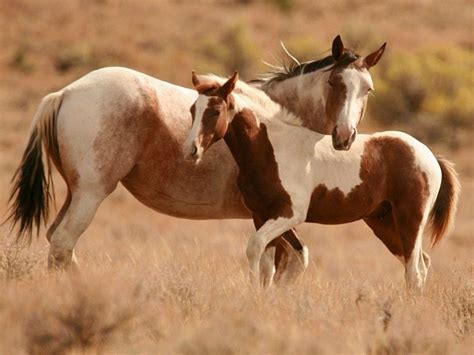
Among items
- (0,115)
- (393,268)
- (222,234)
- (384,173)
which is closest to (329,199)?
(384,173)

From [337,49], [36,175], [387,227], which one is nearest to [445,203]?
[387,227]

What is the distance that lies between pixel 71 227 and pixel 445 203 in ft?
9.44

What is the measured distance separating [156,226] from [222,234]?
46.2 inches

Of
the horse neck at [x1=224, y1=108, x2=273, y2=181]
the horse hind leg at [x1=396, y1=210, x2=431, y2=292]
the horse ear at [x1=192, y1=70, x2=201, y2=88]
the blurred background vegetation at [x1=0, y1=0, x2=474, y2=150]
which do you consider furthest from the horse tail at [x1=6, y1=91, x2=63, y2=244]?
the blurred background vegetation at [x1=0, y1=0, x2=474, y2=150]

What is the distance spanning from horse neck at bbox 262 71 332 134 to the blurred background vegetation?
1894cm

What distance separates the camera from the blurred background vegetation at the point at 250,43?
2888 centimetres

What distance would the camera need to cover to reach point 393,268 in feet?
51.0

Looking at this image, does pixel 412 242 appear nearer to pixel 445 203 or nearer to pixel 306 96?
pixel 445 203

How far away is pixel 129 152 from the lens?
293 inches

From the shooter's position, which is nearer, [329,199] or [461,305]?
[461,305]

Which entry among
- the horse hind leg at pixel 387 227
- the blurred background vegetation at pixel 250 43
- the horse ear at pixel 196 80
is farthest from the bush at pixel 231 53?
the horse ear at pixel 196 80

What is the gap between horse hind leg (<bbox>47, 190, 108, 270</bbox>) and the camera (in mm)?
7320

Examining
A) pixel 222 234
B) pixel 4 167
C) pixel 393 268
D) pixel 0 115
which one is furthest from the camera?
pixel 0 115

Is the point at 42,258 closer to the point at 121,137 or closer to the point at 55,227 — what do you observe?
the point at 55,227
